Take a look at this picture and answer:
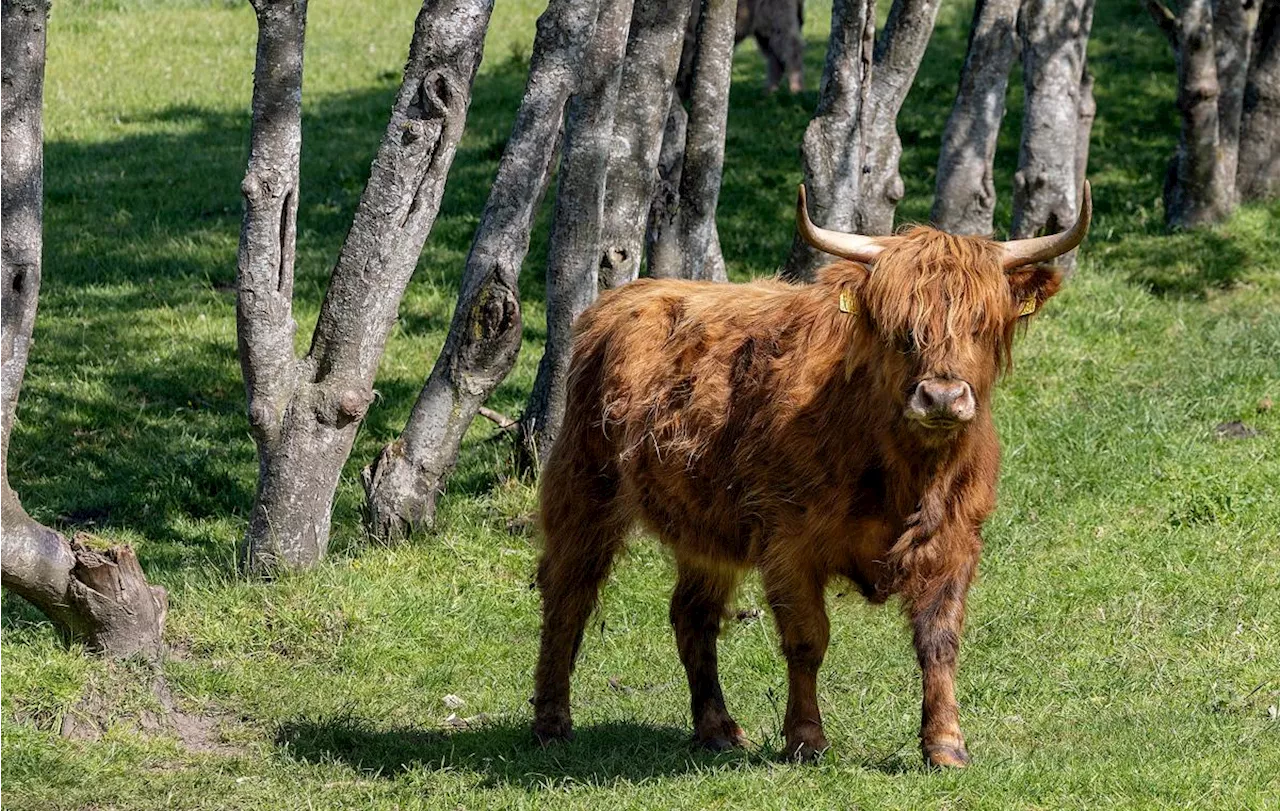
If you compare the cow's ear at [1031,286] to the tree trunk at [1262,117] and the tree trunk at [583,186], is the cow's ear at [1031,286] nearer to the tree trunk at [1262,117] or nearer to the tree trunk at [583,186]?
the tree trunk at [583,186]

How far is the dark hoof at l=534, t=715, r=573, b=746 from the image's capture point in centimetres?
737

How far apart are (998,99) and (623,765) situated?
8477 mm

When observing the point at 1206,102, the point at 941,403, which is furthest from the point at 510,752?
the point at 1206,102

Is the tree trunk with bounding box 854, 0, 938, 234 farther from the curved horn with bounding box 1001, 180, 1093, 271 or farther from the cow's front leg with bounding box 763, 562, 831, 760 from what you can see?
the cow's front leg with bounding box 763, 562, 831, 760

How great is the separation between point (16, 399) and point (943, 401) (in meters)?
4.10

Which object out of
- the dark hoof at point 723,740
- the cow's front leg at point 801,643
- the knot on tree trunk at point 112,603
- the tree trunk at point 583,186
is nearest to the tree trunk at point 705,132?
the tree trunk at point 583,186

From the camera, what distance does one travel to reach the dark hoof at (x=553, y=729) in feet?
24.2

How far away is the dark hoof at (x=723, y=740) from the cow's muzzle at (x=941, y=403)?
6.34 feet

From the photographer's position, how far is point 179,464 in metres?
10.8

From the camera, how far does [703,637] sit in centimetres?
739

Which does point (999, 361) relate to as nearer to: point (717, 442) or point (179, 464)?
point (717, 442)

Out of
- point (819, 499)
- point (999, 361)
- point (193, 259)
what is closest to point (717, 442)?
point (819, 499)

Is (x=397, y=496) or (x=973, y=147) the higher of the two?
(x=973, y=147)

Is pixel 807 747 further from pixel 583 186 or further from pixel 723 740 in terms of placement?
pixel 583 186
